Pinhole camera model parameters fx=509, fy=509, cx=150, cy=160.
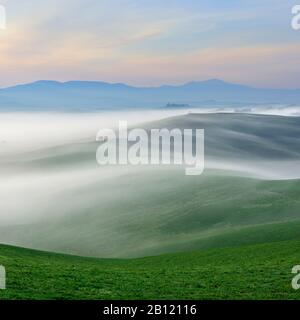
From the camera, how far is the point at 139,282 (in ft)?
115

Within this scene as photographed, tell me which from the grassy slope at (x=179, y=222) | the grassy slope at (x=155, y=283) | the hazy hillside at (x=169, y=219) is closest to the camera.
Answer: the grassy slope at (x=155, y=283)

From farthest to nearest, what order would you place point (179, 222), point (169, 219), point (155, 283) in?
point (169, 219), point (179, 222), point (155, 283)

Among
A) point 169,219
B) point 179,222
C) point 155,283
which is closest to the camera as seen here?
point 155,283

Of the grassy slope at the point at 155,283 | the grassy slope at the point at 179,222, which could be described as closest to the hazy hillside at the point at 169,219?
the grassy slope at the point at 179,222

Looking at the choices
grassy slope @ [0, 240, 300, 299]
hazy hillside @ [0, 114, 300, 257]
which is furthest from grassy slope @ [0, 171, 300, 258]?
grassy slope @ [0, 240, 300, 299]

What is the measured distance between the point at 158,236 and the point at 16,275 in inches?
3316

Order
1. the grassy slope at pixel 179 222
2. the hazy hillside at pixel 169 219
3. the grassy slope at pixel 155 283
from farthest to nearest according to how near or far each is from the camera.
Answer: the hazy hillside at pixel 169 219 < the grassy slope at pixel 179 222 < the grassy slope at pixel 155 283

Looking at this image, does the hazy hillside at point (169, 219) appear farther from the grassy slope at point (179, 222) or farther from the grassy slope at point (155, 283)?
the grassy slope at point (155, 283)

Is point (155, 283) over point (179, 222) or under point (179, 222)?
under

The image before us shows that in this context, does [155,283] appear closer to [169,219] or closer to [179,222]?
[179,222]

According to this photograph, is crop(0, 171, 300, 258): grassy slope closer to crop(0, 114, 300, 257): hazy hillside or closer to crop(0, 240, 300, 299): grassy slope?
crop(0, 114, 300, 257): hazy hillside

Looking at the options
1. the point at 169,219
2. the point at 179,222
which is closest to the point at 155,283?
the point at 179,222
